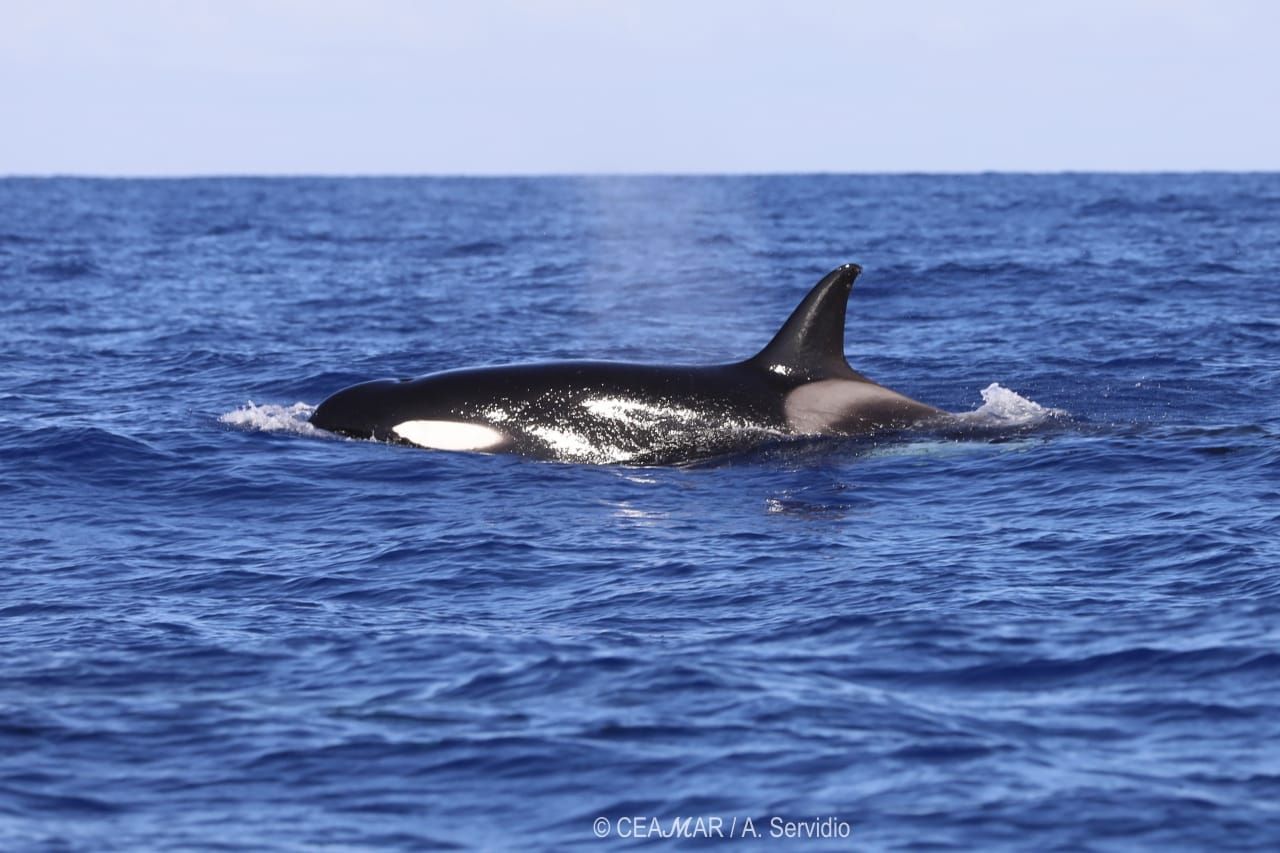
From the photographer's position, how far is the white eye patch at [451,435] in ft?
54.9

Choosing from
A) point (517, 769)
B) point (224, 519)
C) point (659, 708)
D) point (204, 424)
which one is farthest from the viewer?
point (204, 424)

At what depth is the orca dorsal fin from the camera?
1621cm

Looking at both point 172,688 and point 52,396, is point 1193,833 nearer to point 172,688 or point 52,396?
point 172,688

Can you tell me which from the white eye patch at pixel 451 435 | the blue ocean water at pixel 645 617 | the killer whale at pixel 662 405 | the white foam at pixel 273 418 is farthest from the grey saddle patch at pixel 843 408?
the white foam at pixel 273 418

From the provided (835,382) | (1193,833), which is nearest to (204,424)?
(835,382)

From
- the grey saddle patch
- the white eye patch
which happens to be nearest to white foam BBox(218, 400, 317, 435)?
the white eye patch

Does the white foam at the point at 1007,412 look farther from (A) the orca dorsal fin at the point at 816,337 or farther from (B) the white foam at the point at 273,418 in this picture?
(B) the white foam at the point at 273,418

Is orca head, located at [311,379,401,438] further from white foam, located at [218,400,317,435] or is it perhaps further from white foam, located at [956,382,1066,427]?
white foam, located at [956,382,1066,427]

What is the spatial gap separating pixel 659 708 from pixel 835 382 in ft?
26.5

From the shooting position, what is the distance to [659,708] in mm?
9266

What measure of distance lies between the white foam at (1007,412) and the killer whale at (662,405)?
0.58m

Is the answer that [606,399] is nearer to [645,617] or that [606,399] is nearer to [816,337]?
[816,337]

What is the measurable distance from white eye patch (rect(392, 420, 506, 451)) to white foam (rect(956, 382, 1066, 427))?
4738 millimetres

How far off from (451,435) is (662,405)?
208 cm
